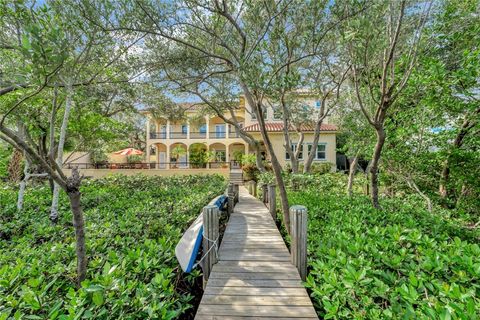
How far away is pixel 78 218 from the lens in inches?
99.9

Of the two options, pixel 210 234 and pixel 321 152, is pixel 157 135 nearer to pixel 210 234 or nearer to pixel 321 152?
pixel 321 152

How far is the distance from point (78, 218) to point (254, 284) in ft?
8.17

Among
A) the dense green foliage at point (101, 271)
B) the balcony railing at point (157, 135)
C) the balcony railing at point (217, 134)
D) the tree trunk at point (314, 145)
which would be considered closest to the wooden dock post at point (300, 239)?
the dense green foliage at point (101, 271)

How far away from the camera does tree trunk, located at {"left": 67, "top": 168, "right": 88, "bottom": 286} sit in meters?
2.44

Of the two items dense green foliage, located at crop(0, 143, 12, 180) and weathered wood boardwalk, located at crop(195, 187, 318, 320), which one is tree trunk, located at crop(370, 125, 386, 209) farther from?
dense green foliage, located at crop(0, 143, 12, 180)

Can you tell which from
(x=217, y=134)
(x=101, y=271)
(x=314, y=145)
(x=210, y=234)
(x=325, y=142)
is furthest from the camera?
(x=217, y=134)

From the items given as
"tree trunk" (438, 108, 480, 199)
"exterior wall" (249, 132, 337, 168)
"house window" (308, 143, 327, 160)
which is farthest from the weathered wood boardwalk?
"house window" (308, 143, 327, 160)

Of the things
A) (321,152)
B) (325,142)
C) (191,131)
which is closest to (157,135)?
(191,131)

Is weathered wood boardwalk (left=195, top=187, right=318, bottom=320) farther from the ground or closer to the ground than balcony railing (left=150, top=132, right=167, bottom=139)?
closer to the ground

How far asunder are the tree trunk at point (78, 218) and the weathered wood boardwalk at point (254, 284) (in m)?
1.44

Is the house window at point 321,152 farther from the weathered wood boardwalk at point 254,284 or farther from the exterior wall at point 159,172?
the weathered wood boardwalk at point 254,284

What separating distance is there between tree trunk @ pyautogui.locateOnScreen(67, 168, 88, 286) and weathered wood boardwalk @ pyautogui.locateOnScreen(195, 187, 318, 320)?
1.44m

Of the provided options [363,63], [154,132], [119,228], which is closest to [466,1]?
[363,63]

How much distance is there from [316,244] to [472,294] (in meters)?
2.01
